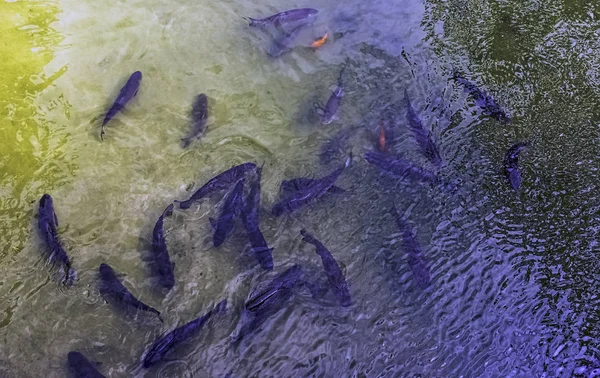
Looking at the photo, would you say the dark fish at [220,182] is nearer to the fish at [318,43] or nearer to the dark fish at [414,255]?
the dark fish at [414,255]

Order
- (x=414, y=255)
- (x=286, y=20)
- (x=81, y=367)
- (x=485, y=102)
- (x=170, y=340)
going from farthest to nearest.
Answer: (x=286, y=20) → (x=485, y=102) → (x=414, y=255) → (x=170, y=340) → (x=81, y=367)

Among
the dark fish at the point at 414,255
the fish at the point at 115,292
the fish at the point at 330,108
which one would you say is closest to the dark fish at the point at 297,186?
the dark fish at the point at 414,255

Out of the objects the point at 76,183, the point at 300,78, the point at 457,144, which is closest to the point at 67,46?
the point at 76,183

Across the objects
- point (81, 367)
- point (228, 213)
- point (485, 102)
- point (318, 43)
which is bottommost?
point (81, 367)

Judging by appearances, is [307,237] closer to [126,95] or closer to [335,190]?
[335,190]

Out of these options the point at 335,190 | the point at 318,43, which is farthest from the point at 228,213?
the point at 318,43

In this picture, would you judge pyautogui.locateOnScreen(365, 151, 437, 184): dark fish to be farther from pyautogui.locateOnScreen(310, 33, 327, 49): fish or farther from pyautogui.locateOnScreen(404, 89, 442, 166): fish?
pyautogui.locateOnScreen(310, 33, 327, 49): fish

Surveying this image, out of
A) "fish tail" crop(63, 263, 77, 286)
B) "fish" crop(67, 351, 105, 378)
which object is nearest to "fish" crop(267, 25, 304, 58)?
"fish tail" crop(63, 263, 77, 286)
